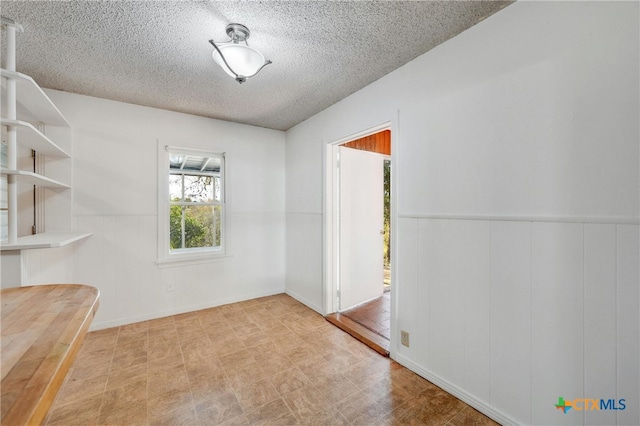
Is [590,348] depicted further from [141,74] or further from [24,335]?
[141,74]

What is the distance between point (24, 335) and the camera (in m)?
0.82

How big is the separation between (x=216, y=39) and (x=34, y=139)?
1642 mm

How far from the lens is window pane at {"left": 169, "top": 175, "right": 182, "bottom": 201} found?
3.26 metres

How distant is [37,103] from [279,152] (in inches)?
98.9

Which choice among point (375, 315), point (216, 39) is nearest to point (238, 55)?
point (216, 39)

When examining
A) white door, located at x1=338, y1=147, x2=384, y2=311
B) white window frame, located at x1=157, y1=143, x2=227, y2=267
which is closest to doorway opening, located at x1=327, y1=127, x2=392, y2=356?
white door, located at x1=338, y1=147, x2=384, y2=311

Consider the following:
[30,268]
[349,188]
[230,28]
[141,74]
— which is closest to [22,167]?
[30,268]

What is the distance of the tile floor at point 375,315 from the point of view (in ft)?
8.98

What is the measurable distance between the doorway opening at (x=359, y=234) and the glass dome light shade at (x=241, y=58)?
1497 mm

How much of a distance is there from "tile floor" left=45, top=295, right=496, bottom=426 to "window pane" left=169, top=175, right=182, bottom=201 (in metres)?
1.49

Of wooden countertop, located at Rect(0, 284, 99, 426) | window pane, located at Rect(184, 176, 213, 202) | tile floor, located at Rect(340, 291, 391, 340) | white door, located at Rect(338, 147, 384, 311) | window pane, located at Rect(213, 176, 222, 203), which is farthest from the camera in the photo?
window pane, located at Rect(213, 176, 222, 203)

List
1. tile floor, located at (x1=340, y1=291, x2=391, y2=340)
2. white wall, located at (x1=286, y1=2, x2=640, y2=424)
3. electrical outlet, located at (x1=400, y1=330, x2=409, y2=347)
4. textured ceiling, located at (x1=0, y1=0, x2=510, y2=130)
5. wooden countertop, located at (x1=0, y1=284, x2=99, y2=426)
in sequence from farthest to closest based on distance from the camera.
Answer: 1. tile floor, located at (x1=340, y1=291, x2=391, y2=340)
2. electrical outlet, located at (x1=400, y1=330, x2=409, y2=347)
3. textured ceiling, located at (x1=0, y1=0, x2=510, y2=130)
4. white wall, located at (x1=286, y1=2, x2=640, y2=424)
5. wooden countertop, located at (x1=0, y1=284, x2=99, y2=426)

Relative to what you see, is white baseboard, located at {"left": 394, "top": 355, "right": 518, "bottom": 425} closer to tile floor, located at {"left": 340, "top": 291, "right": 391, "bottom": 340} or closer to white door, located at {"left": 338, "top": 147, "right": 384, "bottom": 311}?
tile floor, located at {"left": 340, "top": 291, "right": 391, "bottom": 340}

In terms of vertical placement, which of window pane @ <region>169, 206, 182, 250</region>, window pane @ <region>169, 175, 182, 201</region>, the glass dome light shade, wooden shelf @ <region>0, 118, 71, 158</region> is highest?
the glass dome light shade
